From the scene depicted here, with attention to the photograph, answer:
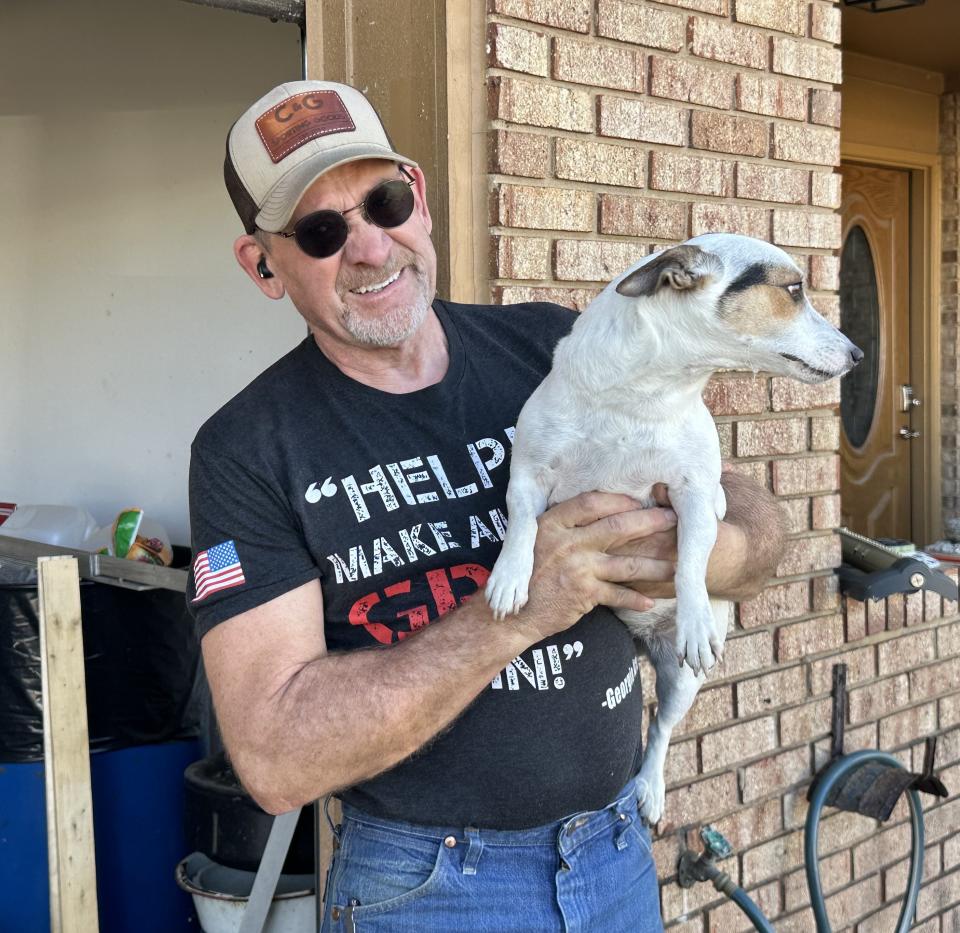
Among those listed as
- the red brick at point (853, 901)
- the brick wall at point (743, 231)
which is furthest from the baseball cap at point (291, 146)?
the red brick at point (853, 901)

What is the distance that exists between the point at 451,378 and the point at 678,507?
41 centimetres

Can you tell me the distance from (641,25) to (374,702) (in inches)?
72.8

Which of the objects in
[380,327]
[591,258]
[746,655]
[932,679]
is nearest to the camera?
[380,327]

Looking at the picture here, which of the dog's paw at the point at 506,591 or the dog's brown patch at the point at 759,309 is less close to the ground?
the dog's brown patch at the point at 759,309

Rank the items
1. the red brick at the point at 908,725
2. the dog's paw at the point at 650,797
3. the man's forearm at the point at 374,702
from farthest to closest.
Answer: the red brick at the point at 908,725, the dog's paw at the point at 650,797, the man's forearm at the point at 374,702

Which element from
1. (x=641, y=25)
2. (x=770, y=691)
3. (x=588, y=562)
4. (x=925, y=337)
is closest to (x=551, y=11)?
(x=641, y=25)

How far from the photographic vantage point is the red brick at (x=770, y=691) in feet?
9.68

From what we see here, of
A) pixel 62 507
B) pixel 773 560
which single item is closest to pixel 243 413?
pixel 773 560

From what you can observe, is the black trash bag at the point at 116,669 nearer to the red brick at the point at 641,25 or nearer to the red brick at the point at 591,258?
the red brick at the point at 591,258

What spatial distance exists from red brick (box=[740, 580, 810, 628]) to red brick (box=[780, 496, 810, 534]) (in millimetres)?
145

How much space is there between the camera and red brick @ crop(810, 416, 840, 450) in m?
3.11

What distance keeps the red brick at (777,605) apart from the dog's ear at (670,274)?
4.71ft

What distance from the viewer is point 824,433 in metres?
3.13

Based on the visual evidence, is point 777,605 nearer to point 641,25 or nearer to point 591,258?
point 591,258
